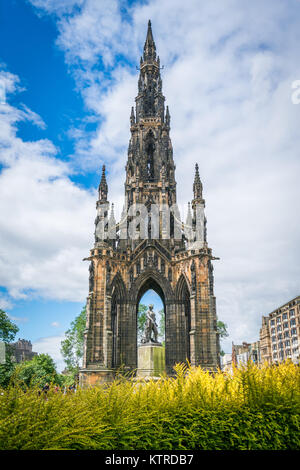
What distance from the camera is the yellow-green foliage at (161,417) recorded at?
399cm

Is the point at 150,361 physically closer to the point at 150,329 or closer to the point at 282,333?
the point at 150,329

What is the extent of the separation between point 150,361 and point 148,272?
965 cm

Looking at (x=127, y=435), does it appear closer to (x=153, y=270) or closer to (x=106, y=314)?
(x=106, y=314)

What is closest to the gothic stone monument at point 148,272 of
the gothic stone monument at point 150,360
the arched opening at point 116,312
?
the arched opening at point 116,312

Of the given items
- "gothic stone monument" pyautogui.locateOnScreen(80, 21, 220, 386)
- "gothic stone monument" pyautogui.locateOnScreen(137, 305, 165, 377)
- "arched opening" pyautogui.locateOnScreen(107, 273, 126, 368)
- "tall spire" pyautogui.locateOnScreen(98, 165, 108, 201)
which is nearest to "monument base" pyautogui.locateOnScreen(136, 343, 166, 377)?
"gothic stone monument" pyautogui.locateOnScreen(137, 305, 165, 377)

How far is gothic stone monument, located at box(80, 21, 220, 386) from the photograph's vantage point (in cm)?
2586

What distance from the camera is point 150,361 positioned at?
2061 centimetres

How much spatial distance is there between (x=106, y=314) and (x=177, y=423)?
21.5m

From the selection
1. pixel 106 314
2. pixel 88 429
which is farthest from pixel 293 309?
pixel 88 429

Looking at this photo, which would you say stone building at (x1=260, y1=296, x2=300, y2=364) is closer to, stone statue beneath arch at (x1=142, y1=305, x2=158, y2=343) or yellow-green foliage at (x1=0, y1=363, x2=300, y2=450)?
stone statue beneath arch at (x1=142, y1=305, x2=158, y2=343)

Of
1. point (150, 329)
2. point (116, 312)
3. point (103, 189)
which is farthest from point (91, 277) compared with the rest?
point (103, 189)

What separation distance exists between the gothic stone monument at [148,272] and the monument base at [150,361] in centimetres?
192

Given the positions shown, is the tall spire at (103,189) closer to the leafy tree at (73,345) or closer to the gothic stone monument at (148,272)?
the gothic stone monument at (148,272)

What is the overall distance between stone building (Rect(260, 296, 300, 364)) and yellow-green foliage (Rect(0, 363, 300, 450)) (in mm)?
63350
